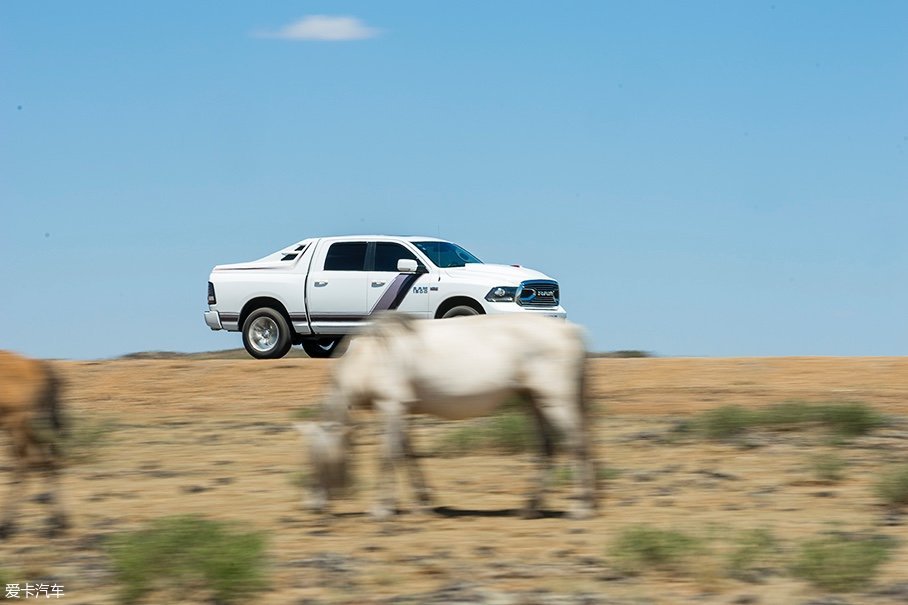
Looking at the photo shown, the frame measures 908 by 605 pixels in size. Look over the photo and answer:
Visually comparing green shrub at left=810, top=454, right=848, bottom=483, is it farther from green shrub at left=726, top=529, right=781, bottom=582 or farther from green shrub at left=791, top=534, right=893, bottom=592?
green shrub at left=791, top=534, right=893, bottom=592

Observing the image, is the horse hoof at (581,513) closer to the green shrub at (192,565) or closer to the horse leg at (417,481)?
the horse leg at (417,481)

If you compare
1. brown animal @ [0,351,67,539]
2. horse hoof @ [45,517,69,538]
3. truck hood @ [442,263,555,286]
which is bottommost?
horse hoof @ [45,517,69,538]

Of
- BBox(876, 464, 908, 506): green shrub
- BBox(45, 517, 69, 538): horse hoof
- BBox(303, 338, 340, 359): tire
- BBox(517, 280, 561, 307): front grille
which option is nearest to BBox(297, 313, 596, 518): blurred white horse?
BBox(45, 517, 69, 538): horse hoof

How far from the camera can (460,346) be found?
36.6 feet

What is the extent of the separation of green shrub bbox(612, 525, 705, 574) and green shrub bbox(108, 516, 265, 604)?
7.41ft

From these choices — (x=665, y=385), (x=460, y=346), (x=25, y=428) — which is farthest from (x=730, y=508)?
(x=665, y=385)

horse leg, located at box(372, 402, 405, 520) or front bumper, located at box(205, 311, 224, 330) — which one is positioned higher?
front bumper, located at box(205, 311, 224, 330)

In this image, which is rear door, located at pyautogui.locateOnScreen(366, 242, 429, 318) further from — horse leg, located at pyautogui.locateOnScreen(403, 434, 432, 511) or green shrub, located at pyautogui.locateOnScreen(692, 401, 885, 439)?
horse leg, located at pyautogui.locateOnScreen(403, 434, 432, 511)

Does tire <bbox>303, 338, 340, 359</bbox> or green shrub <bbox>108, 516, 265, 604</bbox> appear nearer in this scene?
green shrub <bbox>108, 516, 265, 604</bbox>

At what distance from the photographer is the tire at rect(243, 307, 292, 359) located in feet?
82.0

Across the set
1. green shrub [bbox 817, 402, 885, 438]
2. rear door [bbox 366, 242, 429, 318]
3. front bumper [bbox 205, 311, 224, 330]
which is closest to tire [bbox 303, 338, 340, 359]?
front bumper [bbox 205, 311, 224, 330]

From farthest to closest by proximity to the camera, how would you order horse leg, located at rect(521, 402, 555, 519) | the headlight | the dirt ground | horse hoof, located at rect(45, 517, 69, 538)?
the headlight < horse leg, located at rect(521, 402, 555, 519) < horse hoof, located at rect(45, 517, 69, 538) < the dirt ground

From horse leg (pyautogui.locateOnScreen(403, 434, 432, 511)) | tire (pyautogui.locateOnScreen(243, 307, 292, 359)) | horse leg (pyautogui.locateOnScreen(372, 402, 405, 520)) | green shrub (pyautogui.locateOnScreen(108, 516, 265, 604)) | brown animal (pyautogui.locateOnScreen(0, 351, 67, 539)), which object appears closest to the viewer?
green shrub (pyautogui.locateOnScreen(108, 516, 265, 604))

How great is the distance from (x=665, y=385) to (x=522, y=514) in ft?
31.2
